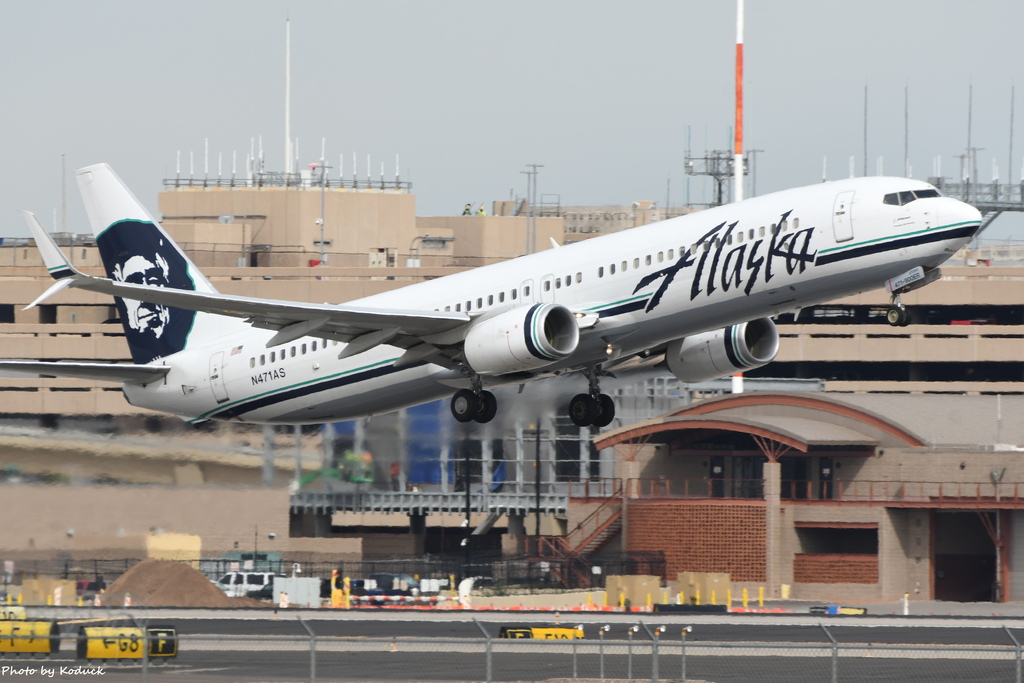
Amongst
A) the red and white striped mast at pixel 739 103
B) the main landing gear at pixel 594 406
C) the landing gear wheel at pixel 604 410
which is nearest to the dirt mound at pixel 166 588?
the main landing gear at pixel 594 406

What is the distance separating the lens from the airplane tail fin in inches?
1961

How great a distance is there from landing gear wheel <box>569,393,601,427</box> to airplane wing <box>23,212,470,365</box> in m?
4.42

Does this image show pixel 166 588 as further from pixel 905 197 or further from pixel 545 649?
pixel 905 197

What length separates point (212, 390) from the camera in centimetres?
4725

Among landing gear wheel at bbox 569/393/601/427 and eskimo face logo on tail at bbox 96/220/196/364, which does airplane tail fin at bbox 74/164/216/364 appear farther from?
landing gear wheel at bbox 569/393/601/427

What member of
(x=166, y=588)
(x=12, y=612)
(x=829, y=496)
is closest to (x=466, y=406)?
(x=12, y=612)

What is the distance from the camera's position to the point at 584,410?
143ft

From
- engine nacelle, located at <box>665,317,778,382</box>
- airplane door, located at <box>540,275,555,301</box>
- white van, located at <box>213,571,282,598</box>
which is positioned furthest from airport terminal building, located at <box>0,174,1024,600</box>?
airplane door, located at <box>540,275,555,301</box>

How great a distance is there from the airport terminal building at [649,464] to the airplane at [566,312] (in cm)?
459

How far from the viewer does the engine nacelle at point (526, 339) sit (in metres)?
38.5

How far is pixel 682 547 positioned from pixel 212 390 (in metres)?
32.7

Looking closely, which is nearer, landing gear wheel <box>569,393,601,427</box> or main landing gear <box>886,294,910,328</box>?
main landing gear <box>886,294,910,328</box>

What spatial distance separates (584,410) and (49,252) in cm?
1445

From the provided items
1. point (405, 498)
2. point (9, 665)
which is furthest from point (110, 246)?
point (405, 498)
